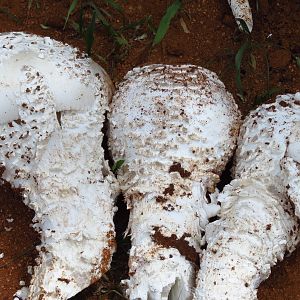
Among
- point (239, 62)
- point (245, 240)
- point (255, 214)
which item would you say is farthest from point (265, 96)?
point (245, 240)

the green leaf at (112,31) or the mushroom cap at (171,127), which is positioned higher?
the green leaf at (112,31)

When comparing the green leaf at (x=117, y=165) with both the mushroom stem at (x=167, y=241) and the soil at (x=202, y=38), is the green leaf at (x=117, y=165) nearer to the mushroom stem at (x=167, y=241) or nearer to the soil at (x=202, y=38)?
the mushroom stem at (x=167, y=241)

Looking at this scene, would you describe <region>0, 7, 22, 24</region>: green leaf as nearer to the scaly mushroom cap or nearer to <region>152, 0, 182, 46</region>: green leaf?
<region>152, 0, 182, 46</region>: green leaf

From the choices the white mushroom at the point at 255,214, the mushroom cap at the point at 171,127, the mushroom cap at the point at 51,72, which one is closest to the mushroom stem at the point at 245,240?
the white mushroom at the point at 255,214

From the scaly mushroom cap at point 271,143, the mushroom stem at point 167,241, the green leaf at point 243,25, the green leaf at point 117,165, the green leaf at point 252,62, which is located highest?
the green leaf at point 243,25

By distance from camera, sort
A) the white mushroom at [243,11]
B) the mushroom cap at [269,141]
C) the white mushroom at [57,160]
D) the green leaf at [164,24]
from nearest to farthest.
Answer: the white mushroom at [57,160] < the mushroom cap at [269,141] < the green leaf at [164,24] < the white mushroom at [243,11]

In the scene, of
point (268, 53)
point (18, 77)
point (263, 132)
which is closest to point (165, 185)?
point (263, 132)

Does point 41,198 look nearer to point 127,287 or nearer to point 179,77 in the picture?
point 127,287

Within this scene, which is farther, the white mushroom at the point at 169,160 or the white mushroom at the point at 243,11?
the white mushroom at the point at 243,11
